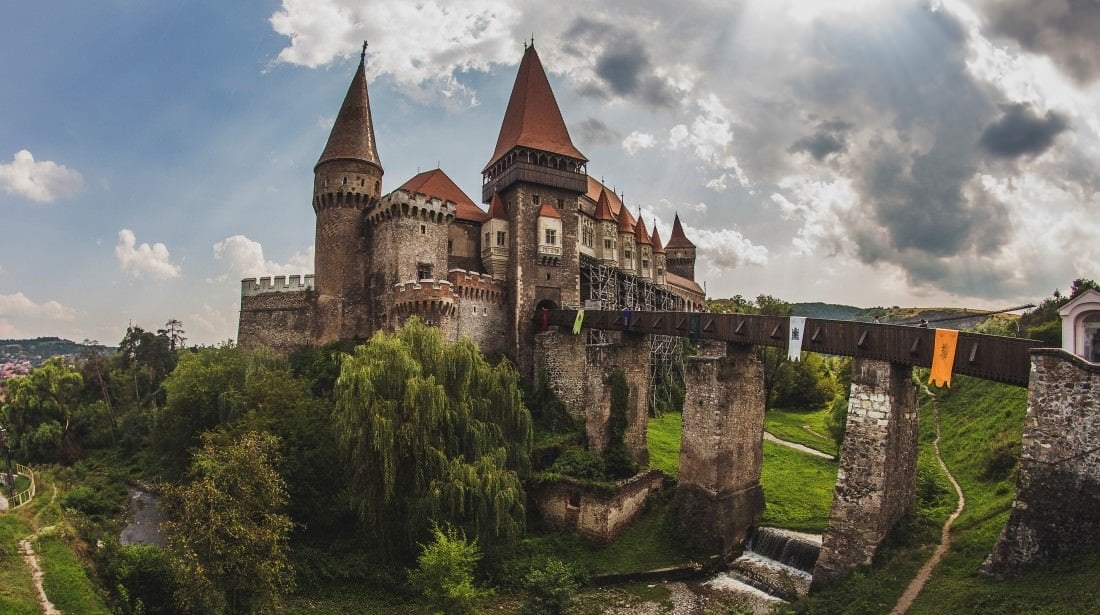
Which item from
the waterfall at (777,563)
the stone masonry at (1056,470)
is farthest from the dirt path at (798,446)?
the stone masonry at (1056,470)

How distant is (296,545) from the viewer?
2244 centimetres

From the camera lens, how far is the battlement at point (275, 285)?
1476 inches

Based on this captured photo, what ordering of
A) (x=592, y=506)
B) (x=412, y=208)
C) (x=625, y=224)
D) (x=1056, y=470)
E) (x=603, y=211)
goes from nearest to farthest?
(x=1056, y=470) < (x=592, y=506) < (x=412, y=208) < (x=603, y=211) < (x=625, y=224)

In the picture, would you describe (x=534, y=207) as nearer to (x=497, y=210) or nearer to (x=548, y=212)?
(x=548, y=212)

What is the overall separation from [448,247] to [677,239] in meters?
37.0

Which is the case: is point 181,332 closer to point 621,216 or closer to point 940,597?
point 621,216

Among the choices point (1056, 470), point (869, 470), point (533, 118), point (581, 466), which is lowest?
point (581, 466)

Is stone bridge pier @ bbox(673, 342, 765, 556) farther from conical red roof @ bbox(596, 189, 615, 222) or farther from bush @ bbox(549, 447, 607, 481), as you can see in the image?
conical red roof @ bbox(596, 189, 615, 222)

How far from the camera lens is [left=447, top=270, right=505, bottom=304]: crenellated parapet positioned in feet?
110

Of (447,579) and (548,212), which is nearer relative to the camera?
(447,579)

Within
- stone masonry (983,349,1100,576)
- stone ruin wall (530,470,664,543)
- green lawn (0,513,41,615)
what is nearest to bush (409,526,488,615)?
stone ruin wall (530,470,664,543)

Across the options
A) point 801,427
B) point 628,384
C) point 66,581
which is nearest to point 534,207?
point 628,384

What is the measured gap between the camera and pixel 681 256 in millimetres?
66312

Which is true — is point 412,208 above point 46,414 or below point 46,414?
above
